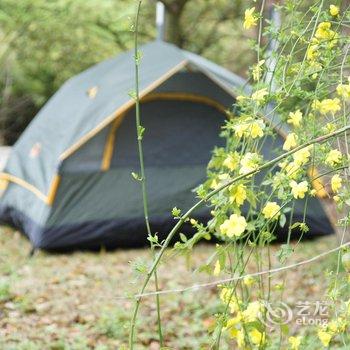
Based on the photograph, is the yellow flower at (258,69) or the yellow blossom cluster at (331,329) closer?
the yellow blossom cluster at (331,329)

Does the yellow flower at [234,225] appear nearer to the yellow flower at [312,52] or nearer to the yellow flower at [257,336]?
the yellow flower at [257,336]

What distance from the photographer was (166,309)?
378 centimetres

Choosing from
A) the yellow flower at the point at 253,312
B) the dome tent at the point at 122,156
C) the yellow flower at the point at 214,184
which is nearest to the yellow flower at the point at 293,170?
the yellow flower at the point at 214,184

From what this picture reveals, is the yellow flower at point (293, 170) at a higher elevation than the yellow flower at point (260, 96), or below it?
below

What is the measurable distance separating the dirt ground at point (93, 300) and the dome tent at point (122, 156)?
0.22 m

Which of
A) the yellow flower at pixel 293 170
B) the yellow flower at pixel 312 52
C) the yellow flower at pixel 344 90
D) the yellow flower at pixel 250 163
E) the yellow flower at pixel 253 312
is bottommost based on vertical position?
the yellow flower at pixel 253 312

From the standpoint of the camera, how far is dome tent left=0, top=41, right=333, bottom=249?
5020mm

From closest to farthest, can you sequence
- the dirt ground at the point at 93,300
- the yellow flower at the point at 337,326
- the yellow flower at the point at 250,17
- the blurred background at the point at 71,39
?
the yellow flower at the point at 337,326 < the yellow flower at the point at 250,17 < the dirt ground at the point at 93,300 < the blurred background at the point at 71,39

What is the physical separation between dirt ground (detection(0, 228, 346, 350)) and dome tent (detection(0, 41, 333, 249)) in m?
0.22

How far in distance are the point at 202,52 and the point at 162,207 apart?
506cm

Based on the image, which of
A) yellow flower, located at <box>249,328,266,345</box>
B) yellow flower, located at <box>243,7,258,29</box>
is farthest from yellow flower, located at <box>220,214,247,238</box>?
yellow flower, located at <box>243,7,258,29</box>

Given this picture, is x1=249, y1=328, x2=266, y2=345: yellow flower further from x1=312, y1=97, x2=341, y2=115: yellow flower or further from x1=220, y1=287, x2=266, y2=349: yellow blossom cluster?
x1=312, y1=97, x2=341, y2=115: yellow flower

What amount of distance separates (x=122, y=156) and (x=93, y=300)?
155 cm

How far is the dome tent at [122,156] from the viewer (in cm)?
502
